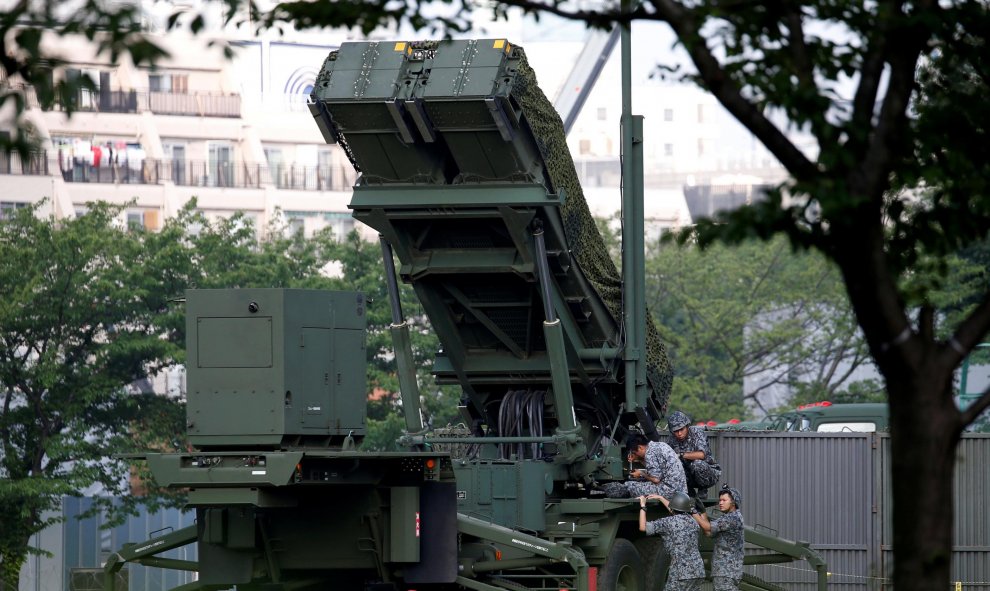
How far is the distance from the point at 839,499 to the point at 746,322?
73.3 feet

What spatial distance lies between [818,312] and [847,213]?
117 feet

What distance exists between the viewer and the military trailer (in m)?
14.0

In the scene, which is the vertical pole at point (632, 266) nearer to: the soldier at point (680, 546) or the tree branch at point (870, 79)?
the soldier at point (680, 546)

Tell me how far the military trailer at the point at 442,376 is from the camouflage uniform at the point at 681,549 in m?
0.47

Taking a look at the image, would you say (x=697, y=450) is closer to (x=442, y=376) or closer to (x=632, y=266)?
(x=632, y=266)

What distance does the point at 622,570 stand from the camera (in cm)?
1614

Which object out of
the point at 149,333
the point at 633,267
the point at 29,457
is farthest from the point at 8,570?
the point at 633,267

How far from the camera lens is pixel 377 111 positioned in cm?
1488

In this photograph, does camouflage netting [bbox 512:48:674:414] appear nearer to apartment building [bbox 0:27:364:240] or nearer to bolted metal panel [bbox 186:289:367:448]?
bolted metal panel [bbox 186:289:367:448]

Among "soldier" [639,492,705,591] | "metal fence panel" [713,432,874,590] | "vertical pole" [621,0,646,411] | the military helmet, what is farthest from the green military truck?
"soldier" [639,492,705,591]

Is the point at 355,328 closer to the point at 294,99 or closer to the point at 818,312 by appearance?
the point at 818,312

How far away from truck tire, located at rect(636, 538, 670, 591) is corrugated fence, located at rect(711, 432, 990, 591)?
15.8 feet

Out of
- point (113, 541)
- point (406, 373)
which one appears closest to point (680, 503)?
point (406, 373)

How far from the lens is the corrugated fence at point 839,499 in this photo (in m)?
21.3
